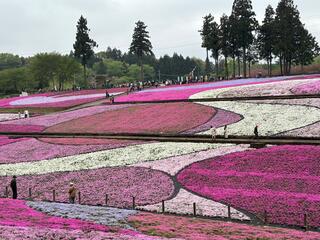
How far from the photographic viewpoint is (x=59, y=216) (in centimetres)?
2009

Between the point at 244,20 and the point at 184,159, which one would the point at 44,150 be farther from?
the point at 244,20

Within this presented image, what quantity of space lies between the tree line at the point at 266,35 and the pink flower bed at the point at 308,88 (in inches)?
1063

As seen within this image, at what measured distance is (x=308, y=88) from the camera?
2106 inches

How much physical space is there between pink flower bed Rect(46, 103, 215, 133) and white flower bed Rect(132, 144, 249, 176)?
10.1 m

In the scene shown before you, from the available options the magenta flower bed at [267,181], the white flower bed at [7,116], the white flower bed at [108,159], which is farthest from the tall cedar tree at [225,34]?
the magenta flower bed at [267,181]

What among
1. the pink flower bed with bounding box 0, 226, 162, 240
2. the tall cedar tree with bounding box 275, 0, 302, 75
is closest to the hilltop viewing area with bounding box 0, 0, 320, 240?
the pink flower bed with bounding box 0, 226, 162, 240

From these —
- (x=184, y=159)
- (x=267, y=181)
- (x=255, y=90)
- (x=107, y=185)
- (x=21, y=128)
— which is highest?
(x=255, y=90)

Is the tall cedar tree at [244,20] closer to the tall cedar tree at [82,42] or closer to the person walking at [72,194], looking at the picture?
the tall cedar tree at [82,42]

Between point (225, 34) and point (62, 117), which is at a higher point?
point (225, 34)

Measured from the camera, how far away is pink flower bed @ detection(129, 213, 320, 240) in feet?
55.5

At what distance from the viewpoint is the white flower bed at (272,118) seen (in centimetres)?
3994

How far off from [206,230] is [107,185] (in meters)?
13.3

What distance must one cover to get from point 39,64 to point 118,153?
311 feet

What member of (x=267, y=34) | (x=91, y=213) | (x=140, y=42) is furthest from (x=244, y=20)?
(x=91, y=213)
